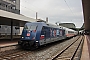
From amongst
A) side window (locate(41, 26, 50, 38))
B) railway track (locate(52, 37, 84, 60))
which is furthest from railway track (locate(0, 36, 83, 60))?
side window (locate(41, 26, 50, 38))

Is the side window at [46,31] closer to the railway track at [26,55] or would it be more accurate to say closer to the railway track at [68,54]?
the railway track at [26,55]

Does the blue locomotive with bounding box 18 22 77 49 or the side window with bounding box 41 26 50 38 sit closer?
the blue locomotive with bounding box 18 22 77 49

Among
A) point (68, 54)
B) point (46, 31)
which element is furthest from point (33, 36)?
point (68, 54)

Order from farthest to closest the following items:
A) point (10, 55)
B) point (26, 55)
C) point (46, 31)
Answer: point (46, 31) < point (26, 55) < point (10, 55)

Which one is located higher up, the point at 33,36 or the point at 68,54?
the point at 33,36

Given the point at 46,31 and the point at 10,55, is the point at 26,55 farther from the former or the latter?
the point at 46,31

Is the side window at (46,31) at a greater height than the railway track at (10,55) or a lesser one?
greater

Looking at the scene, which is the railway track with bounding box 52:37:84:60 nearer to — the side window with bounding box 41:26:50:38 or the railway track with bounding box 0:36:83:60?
the railway track with bounding box 0:36:83:60

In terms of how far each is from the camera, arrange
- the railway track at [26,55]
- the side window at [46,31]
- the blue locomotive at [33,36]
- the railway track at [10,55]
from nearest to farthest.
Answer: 1. the railway track at [10,55]
2. the railway track at [26,55]
3. the blue locomotive at [33,36]
4. the side window at [46,31]

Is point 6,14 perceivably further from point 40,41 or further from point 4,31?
point 4,31

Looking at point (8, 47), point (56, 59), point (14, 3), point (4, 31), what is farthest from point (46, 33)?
point (14, 3)

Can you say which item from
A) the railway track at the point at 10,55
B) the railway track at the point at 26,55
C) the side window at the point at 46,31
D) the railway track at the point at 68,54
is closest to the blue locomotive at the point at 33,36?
the side window at the point at 46,31

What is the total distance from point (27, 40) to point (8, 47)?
209 centimetres

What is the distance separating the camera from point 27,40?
1488cm
